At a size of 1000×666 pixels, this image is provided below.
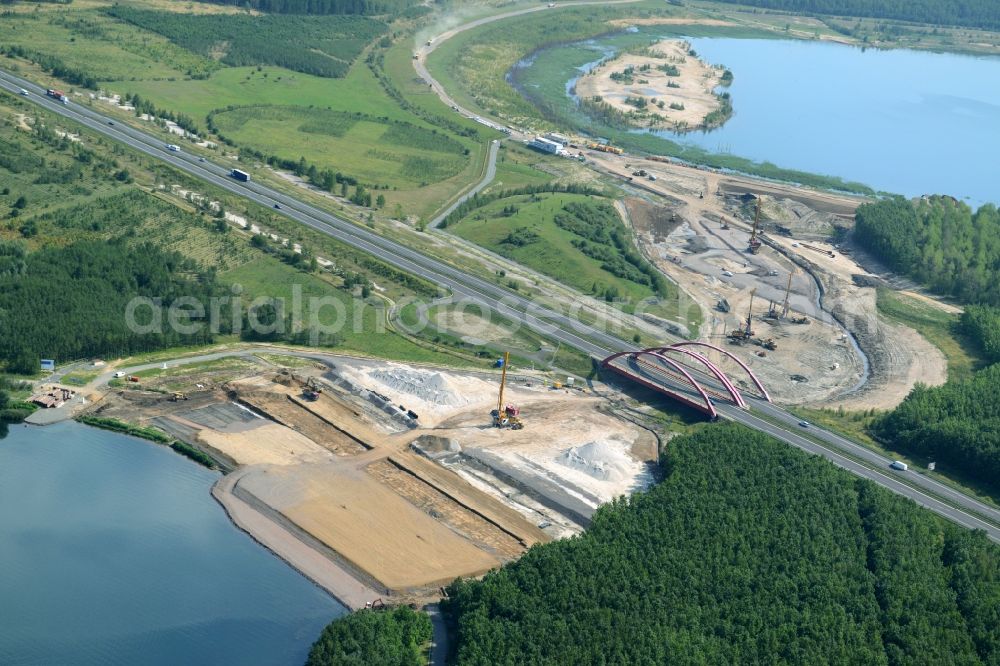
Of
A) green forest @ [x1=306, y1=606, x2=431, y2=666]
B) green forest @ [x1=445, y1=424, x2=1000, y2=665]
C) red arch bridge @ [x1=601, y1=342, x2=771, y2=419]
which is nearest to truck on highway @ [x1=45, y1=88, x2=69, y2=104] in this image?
red arch bridge @ [x1=601, y1=342, x2=771, y2=419]

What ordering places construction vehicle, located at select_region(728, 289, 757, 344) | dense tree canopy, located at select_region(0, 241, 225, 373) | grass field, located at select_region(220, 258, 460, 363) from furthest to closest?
construction vehicle, located at select_region(728, 289, 757, 344) → grass field, located at select_region(220, 258, 460, 363) → dense tree canopy, located at select_region(0, 241, 225, 373)

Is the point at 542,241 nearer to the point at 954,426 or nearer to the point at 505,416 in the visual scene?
the point at 505,416

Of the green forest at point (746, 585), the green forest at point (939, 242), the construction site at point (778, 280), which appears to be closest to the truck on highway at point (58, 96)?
the construction site at point (778, 280)

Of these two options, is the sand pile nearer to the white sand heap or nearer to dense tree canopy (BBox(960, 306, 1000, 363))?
the white sand heap

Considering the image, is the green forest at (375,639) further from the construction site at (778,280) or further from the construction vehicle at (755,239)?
the construction vehicle at (755,239)

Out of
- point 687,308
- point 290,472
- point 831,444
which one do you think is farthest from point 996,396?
point 290,472
